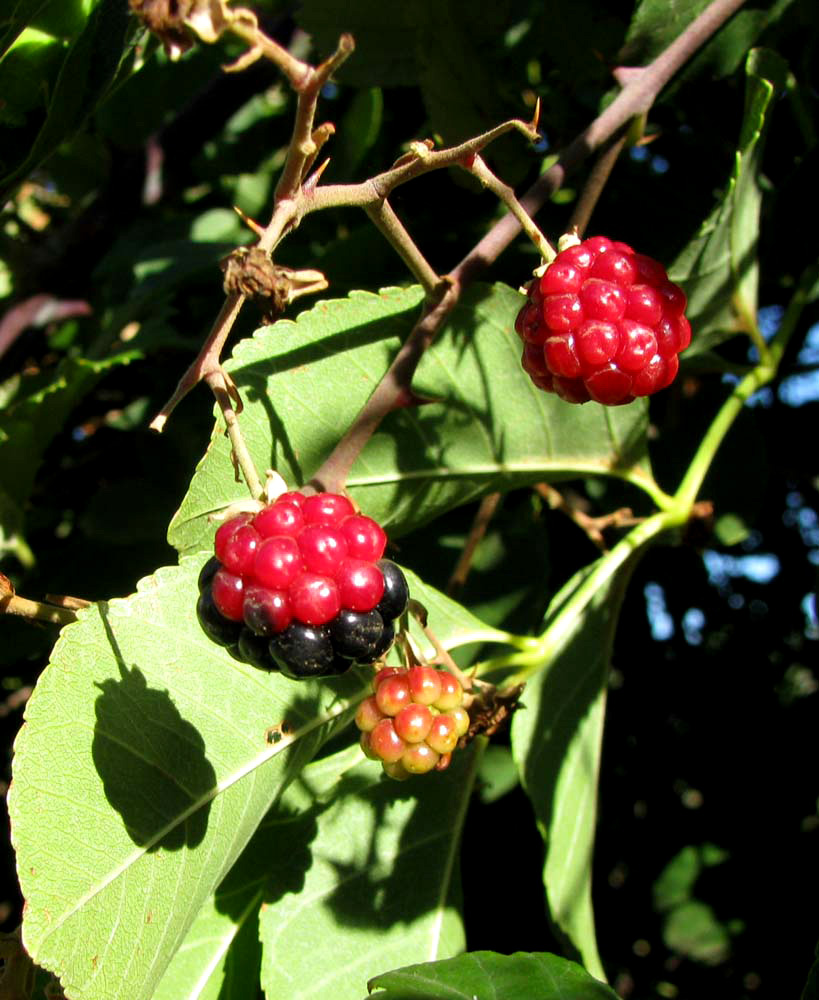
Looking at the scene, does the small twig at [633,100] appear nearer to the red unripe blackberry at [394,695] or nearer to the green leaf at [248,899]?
the red unripe blackberry at [394,695]

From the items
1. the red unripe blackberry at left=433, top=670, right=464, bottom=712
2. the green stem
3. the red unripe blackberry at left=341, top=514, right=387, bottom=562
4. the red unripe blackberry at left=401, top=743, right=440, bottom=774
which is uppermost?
the red unripe blackberry at left=341, top=514, right=387, bottom=562

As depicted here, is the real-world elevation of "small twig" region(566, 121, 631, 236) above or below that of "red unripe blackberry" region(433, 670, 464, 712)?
above

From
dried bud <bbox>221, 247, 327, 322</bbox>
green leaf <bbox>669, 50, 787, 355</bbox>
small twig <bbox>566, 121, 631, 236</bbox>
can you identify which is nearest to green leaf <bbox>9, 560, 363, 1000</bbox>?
dried bud <bbox>221, 247, 327, 322</bbox>

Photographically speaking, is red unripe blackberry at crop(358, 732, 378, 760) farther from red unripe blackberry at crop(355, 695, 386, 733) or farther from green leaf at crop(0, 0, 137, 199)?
green leaf at crop(0, 0, 137, 199)

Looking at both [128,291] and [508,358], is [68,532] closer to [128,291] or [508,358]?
[128,291]

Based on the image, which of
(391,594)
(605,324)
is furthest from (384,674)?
(605,324)

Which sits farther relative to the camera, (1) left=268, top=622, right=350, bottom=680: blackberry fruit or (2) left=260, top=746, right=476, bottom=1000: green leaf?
(2) left=260, top=746, right=476, bottom=1000: green leaf

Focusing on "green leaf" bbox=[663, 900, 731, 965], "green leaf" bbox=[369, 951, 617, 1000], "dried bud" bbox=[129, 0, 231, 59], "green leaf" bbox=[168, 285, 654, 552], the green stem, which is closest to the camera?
"dried bud" bbox=[129, 0, 231, 59]
